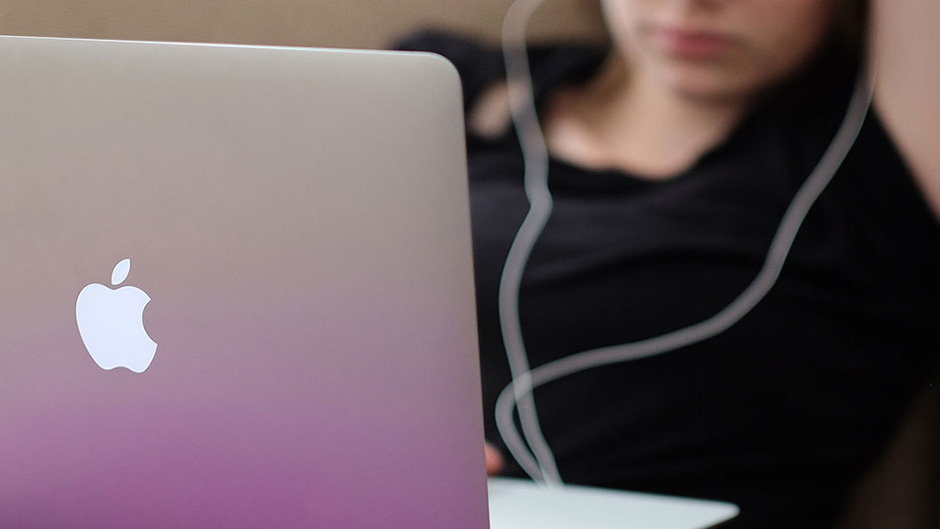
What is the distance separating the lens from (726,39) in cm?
100

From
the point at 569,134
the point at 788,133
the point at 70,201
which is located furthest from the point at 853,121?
the point at 70,201

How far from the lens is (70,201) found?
42 cm

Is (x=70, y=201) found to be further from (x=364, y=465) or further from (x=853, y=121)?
(x=853, y=121)

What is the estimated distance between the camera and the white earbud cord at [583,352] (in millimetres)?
900

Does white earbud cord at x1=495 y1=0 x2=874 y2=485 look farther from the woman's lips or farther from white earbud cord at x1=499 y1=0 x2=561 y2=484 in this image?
the woman's lips

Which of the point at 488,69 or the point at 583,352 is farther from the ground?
the point at 488,69

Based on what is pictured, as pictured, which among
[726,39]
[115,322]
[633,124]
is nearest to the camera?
[115,322]

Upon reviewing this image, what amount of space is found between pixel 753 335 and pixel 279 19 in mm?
660

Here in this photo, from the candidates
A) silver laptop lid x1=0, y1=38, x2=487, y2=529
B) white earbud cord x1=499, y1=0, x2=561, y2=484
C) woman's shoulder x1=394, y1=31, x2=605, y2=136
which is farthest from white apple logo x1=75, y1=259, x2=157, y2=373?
woman's shoulder x1=394, y1=31, x2=605, y2=136

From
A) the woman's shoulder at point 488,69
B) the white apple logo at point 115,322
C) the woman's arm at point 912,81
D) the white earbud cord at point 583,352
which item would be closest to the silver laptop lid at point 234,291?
the white apple logo at point 115,322

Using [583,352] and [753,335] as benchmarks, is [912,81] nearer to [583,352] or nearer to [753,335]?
[753,335]

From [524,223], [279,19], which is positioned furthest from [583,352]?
[279,19]

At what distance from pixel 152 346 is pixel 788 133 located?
0.78m

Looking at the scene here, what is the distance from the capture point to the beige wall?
1.00 meters
